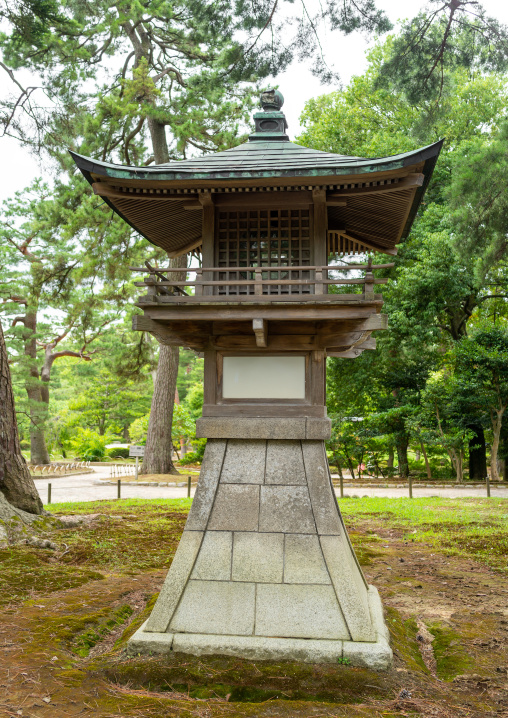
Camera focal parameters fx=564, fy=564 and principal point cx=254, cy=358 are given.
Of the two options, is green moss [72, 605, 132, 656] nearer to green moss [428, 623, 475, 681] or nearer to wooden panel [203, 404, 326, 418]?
wooden panel [203, 404, 326, 418]

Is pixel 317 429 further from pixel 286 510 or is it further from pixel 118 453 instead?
pixel 118 453

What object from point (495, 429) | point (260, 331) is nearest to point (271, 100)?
point (260, 331)

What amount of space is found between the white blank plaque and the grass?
4.80m

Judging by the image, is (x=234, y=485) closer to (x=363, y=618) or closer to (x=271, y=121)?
(x=363, y=618)

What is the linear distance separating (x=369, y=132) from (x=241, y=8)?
18982 millimetres

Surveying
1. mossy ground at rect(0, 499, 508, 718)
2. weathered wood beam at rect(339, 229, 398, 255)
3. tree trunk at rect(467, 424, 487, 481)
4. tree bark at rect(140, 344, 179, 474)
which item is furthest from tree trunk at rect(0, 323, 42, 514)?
tree trunk at rect(467, 424, 487, 481)

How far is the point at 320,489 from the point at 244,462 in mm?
782

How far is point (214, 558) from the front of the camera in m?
5.28

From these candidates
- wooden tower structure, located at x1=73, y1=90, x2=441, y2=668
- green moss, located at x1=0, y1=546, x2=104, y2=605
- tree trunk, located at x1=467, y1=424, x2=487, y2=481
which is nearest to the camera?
wooden tower structure, located at x1=73, y1=90, x2=441, y2=668

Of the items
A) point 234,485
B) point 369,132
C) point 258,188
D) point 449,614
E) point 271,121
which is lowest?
point 449,614

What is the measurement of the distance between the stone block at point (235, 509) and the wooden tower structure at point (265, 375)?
0.04 ft

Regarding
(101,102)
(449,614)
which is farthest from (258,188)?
(101,102)

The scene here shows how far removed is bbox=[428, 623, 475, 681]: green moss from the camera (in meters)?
4.84

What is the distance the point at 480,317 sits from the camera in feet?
70.9
